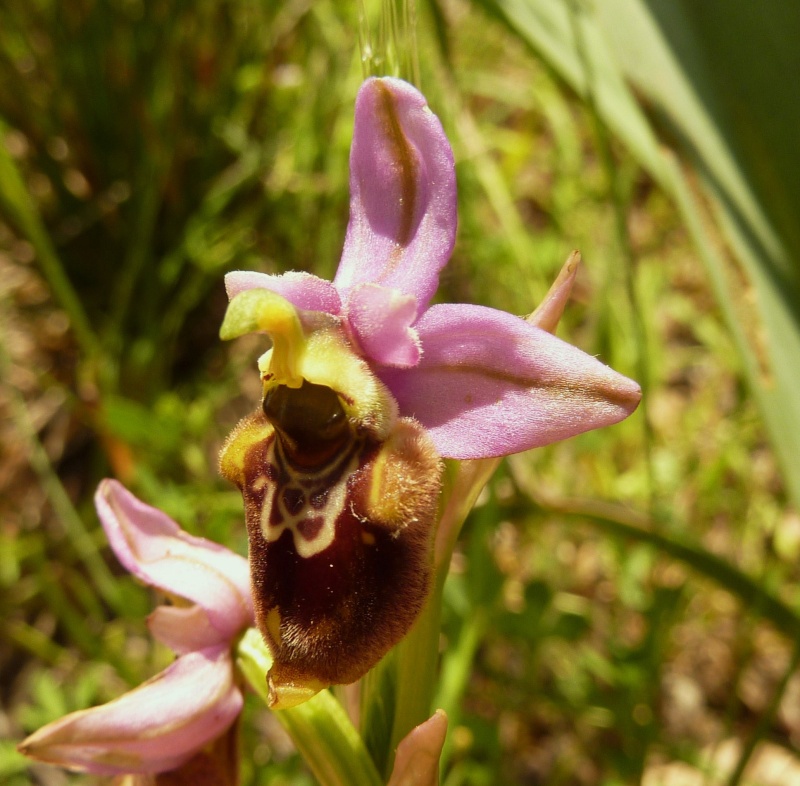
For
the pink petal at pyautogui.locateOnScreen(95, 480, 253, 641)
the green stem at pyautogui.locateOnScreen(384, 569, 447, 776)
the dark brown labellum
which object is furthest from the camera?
the pink petal at pyautogui.locateOnScreen(95, 480, 253, 641)

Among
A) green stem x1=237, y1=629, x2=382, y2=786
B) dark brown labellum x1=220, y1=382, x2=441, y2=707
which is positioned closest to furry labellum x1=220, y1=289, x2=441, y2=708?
dark brown labellum x1=220, y1=382, x2=441, y2=707

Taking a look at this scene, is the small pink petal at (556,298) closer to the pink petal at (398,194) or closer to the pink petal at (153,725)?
the pink petal at (398,194)

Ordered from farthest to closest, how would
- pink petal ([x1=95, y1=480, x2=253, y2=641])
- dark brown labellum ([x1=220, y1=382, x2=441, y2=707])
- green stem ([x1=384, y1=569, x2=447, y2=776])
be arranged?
pink petal ([x1=95, y1=480, x2=253, y2=641]) < green stem ([x1=384, y1=569, x2=447, y2=776]) < dark brown labellum ([x1=220, y1=382, x2=441, y2=707])

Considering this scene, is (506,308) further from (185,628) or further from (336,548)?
(336,548)

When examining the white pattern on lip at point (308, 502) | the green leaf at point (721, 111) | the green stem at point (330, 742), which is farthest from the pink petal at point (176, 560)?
the green leaf at point (721, 111)

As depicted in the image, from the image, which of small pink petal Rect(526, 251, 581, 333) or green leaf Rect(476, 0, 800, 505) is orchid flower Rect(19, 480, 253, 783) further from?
green leaf Rect(476, 0, 800, 505)

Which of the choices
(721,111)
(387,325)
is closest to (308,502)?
(387,325)
